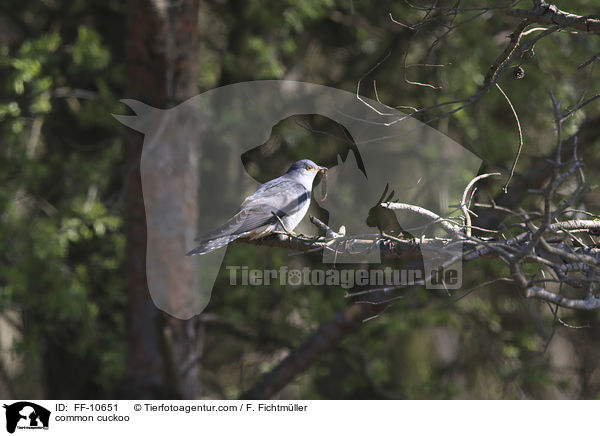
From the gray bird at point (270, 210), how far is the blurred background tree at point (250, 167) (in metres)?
1.53

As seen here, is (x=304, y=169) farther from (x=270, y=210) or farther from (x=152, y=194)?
(x=152, y=194)

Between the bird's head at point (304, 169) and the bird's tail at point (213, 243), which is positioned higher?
the bird's head at point (304, 169)

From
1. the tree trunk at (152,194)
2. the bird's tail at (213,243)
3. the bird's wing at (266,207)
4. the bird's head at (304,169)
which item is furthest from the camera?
the tree trunk at (152,194)

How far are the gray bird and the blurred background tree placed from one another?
153cm

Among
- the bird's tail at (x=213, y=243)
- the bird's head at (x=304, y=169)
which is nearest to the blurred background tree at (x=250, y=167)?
the bird's head at (x=304, y=169)

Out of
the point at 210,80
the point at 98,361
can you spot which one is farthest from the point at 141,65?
the point at 98,361

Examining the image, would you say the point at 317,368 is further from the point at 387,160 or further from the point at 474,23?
the point at 474,23

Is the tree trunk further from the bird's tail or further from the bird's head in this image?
the bird's tail

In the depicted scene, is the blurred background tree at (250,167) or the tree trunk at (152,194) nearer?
the tree trunk at (152,194)

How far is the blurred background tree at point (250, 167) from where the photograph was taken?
512 cm

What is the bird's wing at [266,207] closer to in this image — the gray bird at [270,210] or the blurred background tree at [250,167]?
the gray bird at [270,210]

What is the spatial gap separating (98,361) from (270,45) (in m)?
3.90

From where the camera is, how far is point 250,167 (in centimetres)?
645

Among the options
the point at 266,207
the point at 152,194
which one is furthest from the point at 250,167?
the point at 266,207
